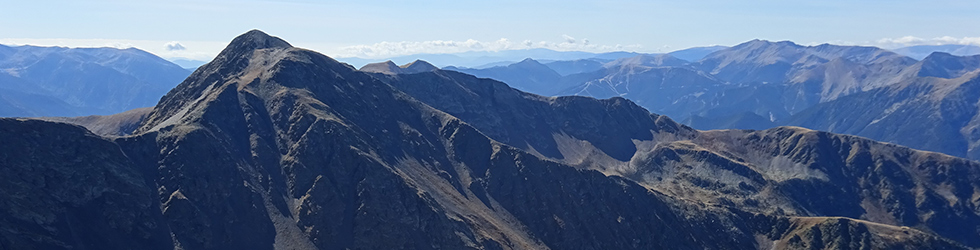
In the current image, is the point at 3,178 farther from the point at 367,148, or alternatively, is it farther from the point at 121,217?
the point at 367,148

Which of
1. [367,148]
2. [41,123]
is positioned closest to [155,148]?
[41,123]

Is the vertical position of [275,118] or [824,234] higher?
[275,118]

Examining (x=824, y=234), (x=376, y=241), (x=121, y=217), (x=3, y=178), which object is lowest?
(x=824, y=234)

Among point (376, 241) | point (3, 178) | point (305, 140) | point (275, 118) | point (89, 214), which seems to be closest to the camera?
point (3, 178)

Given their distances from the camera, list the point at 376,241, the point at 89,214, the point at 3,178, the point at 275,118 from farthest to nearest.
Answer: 1. the point at 275,118
2. the point at 376,241
3. the point at 89,214
4. the point at 3,178

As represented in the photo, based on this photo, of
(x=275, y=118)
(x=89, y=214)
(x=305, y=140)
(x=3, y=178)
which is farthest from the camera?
(x=275, y=118)

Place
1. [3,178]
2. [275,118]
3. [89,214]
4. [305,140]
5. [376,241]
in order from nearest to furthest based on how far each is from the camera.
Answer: [3,178] → [89,214] → [376,241] → [305,140] → [275,118]

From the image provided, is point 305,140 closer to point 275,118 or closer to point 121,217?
point 275,118

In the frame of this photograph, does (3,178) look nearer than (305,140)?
Yes

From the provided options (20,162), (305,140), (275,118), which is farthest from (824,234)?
(20,162)
